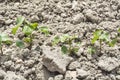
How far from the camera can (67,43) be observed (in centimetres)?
230

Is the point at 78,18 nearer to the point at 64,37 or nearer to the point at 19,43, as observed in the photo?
the point at 64,37

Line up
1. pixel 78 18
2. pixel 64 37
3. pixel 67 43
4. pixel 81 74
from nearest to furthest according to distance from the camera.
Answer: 1. pixel 81 74
2. pixel 64 37
3. pixel 67 43
4. pixel 78 18

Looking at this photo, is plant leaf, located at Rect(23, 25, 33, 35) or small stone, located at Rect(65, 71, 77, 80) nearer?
small stone, located at Rect(65, 71, 77, 80)

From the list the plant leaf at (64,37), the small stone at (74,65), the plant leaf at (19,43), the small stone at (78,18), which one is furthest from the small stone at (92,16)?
the plant leaf at (19,43)

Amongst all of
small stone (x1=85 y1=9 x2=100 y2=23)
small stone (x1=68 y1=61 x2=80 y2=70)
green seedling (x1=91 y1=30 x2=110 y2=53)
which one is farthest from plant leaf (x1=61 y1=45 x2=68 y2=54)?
small stone (x1=85 y1=9 x2=100 y2=23)

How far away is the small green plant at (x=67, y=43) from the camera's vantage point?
2.16m

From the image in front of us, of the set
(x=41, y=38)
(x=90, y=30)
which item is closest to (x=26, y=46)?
(x=41, y=38)

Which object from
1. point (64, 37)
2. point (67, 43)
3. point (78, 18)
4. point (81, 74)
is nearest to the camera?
point (81, 74)

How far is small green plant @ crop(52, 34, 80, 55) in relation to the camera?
2.16 m

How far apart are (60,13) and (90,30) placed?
31cm

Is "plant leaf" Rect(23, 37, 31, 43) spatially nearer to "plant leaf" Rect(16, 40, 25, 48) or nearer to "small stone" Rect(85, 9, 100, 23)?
"plant leaf" Rect(16, 40, 25, 48)

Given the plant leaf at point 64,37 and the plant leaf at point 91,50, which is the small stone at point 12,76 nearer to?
the plant leaf at point 64,37

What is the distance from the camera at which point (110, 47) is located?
227 cm

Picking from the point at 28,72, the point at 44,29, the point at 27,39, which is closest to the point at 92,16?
the point at 44,29
